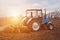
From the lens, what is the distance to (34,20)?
A: 6.74 feet

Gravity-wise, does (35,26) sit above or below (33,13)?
below

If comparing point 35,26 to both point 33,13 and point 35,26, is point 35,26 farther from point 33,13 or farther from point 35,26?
point 33,13

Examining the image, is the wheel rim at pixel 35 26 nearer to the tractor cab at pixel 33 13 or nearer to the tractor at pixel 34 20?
the tractor at pixel 34 20

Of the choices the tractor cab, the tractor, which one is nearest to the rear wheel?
the tractor

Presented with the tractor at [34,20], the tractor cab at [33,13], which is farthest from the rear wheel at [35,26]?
the tractor cab at [33,13]

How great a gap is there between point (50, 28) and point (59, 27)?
0.47 feet

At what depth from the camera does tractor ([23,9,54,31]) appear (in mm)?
2002

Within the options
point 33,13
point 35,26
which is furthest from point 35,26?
point 33,13

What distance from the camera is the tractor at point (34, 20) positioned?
200 centimetres

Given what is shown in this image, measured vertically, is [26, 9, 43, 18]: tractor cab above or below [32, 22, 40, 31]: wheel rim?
above

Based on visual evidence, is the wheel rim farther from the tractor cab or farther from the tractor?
the tractor cab

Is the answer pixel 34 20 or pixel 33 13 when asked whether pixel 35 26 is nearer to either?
pixel 34 20

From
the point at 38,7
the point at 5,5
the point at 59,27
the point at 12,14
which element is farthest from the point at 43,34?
the point at 5,5

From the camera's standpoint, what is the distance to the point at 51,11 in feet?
6.81
